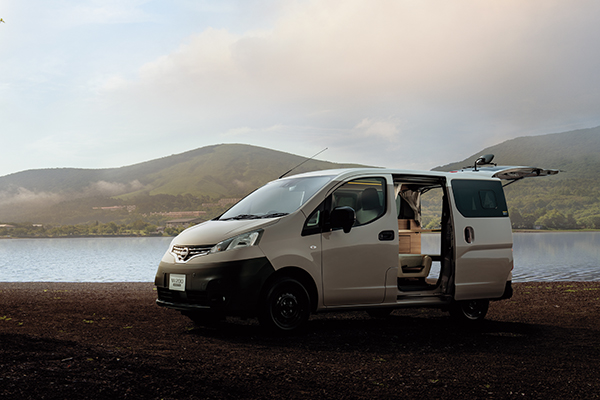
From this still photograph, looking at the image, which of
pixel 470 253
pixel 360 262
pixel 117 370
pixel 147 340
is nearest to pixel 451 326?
pixel 470 253

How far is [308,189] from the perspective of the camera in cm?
817

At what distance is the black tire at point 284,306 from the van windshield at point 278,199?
3.14 ft

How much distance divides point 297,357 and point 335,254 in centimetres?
179

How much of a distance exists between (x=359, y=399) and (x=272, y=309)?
276cm

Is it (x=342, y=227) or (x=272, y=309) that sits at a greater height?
(x=342, y=227)

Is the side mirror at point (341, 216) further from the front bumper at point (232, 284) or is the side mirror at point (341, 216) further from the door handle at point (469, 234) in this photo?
the door handle at point (469, 234)

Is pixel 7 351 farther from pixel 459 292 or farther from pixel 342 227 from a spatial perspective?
pixel 459 292

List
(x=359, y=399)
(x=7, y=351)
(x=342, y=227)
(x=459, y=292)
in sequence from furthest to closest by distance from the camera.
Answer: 1. (x=459, y=292)
2. (x=342, y=227)
3. (x=7, y=351)
4. (x=359, y=399)

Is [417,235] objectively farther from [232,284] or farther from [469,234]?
[232,284]

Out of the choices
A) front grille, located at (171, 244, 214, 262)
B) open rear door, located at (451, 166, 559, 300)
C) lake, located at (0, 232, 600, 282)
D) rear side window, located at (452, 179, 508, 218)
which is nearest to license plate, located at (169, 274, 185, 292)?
front grille, located at (171, 244, 214, 262)

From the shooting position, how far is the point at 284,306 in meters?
7.54

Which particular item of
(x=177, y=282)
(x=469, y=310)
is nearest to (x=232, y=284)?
(x=177, y=282)

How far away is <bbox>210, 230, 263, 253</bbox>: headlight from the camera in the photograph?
24.1ft

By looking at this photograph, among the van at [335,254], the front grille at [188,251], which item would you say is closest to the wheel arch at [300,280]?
the van at [335,254]
